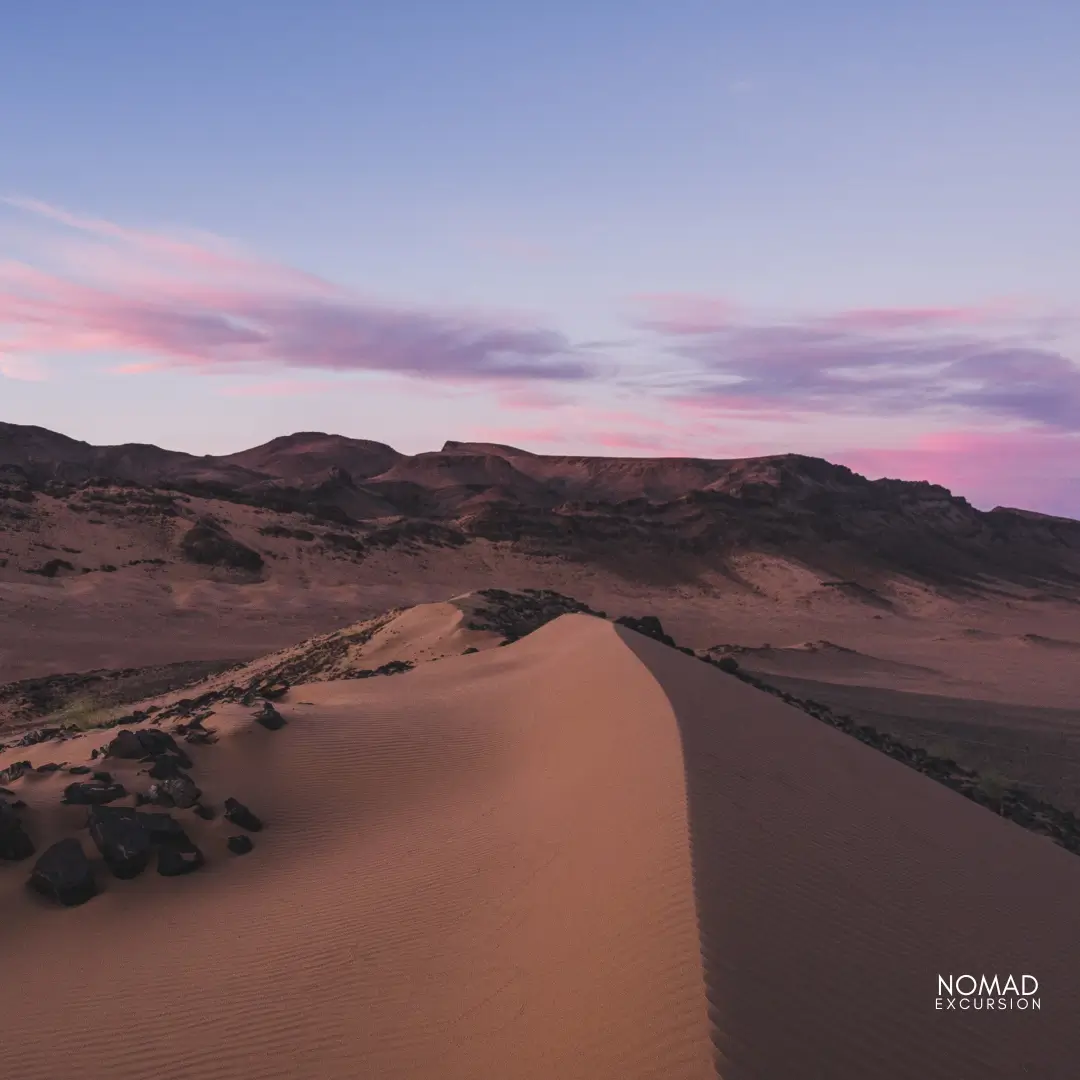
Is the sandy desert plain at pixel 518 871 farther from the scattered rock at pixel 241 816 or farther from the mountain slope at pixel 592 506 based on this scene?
the mountain slope at pixel 592 506

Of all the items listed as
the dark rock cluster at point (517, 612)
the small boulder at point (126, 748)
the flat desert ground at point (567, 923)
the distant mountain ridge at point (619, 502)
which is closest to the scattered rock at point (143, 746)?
the small boulder at point (126, 748)

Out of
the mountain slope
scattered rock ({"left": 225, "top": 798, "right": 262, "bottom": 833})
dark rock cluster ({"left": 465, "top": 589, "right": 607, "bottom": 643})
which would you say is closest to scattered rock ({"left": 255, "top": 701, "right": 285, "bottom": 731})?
scattered rock ({"left": 225, "top": 798, "right": 262, "bottom": 833})

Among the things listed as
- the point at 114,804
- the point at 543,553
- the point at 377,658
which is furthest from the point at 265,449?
the point at 114,804

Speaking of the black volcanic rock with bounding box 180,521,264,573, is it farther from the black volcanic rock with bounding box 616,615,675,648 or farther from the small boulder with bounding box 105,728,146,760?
the small boulder with bounding box 105,728,146,760

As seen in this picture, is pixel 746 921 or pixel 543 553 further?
pixel 543 553

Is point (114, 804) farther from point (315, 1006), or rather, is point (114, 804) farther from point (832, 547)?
point (832, 547)

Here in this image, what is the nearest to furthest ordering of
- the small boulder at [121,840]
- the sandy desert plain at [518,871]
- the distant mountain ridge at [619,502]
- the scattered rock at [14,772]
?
the sandy desert plain at [518,871], the small boulder at [121,840], the scattered rock at [14,772], the distant mountain ridge at [619,502]

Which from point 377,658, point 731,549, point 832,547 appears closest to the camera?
point 377,658
